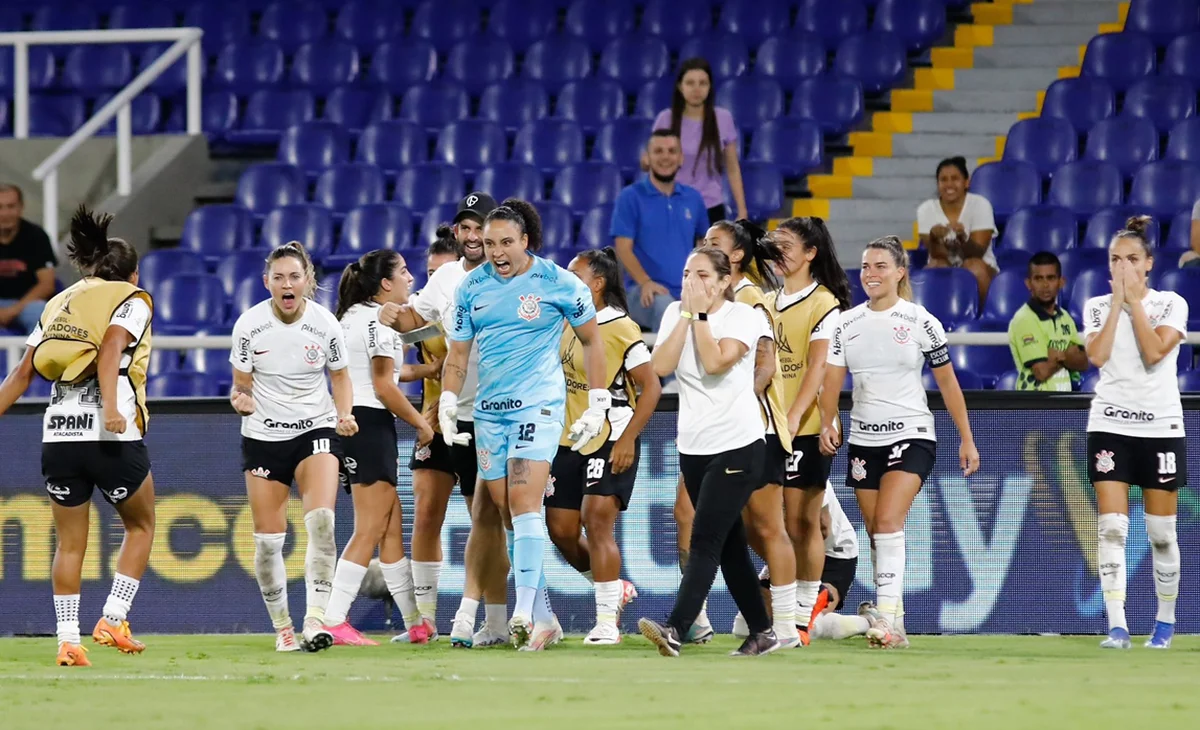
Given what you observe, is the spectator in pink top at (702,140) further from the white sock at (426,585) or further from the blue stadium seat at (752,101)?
the white sock at (426,585)

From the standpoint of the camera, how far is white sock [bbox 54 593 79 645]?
8.32 meters

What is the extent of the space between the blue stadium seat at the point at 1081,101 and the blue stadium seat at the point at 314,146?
20.1ft

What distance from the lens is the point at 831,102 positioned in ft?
50.8

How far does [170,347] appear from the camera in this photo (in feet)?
36.2

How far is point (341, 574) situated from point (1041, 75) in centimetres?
938

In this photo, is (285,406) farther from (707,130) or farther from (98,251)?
(707,130)

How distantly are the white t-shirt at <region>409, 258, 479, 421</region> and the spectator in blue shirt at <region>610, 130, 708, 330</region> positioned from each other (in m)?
2.68

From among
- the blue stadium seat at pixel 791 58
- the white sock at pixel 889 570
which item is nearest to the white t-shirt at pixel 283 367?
the white sock at pixel 889 570

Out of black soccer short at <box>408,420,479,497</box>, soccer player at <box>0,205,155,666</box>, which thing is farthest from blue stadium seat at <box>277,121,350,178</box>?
soccer player at <box>0,205,155,666</box>

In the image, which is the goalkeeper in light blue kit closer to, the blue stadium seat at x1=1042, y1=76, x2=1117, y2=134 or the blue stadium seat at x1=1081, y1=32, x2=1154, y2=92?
the blue stadium seat at x1=1042, y1=76, x2=1117, y2=134

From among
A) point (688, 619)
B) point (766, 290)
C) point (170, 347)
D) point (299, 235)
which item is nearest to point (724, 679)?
point (688, 619)

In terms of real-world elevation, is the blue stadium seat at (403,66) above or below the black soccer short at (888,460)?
above

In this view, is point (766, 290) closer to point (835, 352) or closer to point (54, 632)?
point (835, 352)

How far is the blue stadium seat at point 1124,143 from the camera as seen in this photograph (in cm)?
1419
